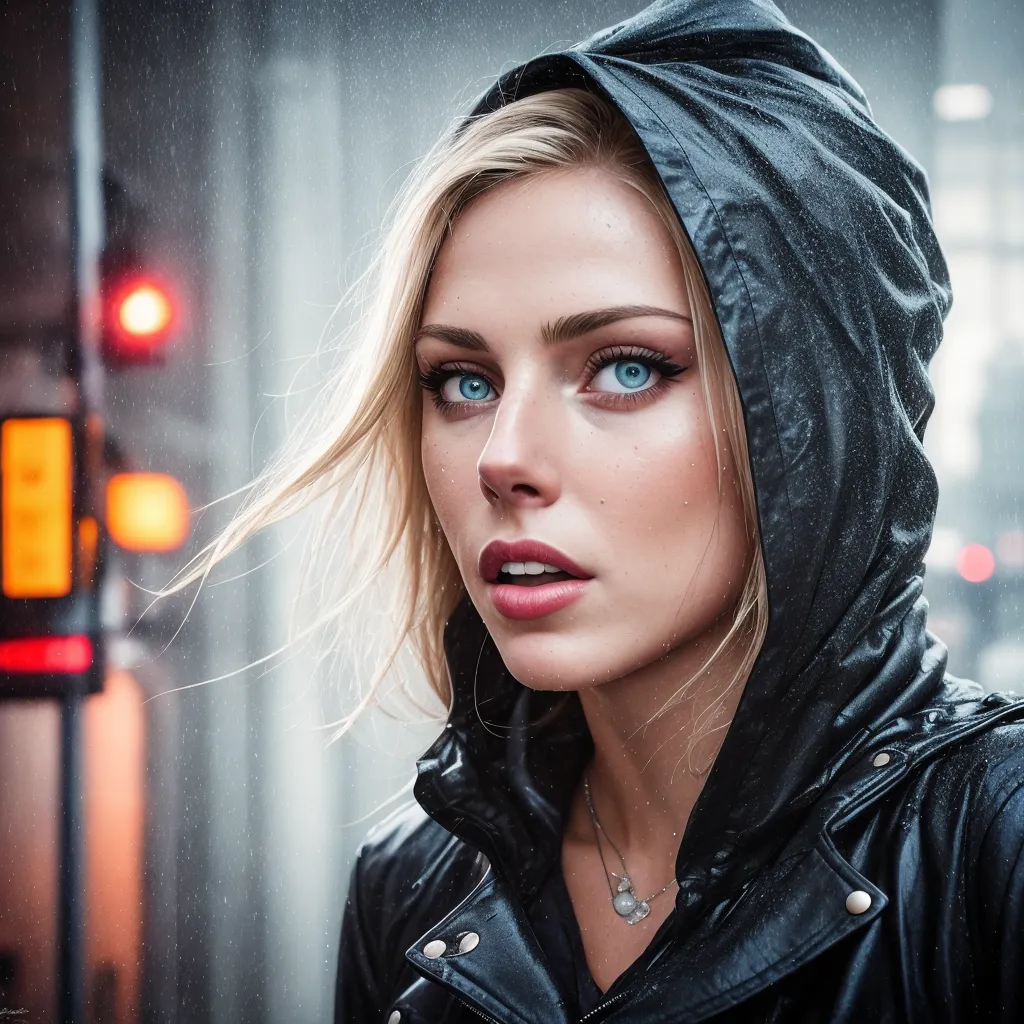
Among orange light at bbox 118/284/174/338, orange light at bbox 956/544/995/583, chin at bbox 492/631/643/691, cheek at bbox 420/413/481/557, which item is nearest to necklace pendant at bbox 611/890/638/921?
chin at bbox 492/631/643/691

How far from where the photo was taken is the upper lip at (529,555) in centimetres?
96

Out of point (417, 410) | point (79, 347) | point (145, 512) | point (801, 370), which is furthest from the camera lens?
point (145, 512)

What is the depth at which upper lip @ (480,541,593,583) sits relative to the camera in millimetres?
964

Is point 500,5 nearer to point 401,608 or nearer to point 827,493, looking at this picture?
point 401,608

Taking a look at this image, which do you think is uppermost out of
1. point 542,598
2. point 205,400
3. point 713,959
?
point 205,400

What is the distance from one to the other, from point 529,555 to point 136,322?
227 cm

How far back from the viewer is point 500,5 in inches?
132

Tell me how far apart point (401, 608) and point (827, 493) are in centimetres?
57

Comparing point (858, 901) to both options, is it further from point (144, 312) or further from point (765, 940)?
point (144, 312)

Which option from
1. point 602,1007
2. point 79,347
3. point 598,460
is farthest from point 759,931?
point 79,347

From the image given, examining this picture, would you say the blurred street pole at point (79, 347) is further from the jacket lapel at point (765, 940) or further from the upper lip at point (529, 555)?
the jacket lapel at point (765, 940)

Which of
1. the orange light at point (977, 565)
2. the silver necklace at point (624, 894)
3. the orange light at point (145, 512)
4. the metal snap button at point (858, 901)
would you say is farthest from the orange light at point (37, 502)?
the orange light at point (977, 565)

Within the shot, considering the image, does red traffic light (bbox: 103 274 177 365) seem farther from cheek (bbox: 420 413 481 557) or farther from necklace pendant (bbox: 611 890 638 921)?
necklace pendant (bbox: 611 890 638 921)

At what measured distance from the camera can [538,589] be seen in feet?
3.19
